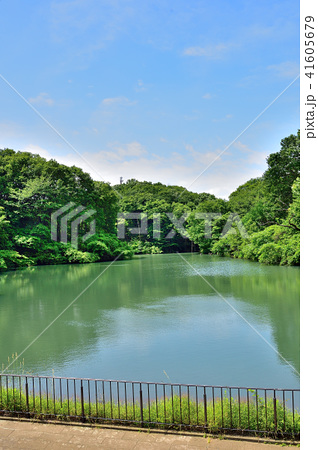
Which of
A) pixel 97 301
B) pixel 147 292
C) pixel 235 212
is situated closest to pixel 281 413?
pixel 97 301

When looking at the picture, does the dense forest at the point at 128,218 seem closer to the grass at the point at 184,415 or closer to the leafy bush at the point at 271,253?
the leafy bush at the point at 271,253

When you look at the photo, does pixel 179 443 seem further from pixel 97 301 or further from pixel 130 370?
pixel 97 301

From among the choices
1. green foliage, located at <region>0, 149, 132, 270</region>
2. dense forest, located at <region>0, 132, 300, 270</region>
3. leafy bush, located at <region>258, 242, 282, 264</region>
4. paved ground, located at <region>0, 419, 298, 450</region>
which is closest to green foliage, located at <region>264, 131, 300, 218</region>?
dense forest, located at <region>0, 132, 300, 270</region>

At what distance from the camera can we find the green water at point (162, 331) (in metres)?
9.09

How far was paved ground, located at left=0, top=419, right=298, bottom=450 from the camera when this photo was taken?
473 cm

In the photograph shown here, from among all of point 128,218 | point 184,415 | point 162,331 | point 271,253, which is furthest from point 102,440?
point 128,218

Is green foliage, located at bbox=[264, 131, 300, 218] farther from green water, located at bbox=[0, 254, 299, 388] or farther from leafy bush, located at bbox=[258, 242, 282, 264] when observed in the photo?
green water, located at bbox=[0, 254, 299, 388]

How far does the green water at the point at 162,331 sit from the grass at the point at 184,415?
2639mm

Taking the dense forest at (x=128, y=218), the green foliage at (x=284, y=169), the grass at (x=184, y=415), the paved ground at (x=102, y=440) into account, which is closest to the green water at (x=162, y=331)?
the grass at (x=184, y=415)

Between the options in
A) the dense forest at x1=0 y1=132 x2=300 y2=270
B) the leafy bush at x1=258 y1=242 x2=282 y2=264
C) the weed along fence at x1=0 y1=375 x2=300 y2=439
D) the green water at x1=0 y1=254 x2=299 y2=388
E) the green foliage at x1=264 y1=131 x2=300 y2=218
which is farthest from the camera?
the dense forest at x1=0 y1=132 x2=300 y2=270

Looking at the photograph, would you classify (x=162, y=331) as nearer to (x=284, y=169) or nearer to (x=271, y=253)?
(x=271, y=253)

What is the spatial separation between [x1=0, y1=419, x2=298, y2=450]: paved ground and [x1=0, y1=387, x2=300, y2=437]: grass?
28cm

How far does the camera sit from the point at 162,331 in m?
12.5
